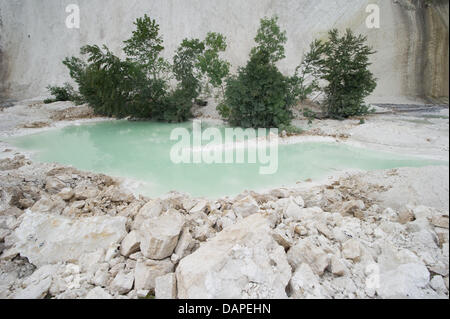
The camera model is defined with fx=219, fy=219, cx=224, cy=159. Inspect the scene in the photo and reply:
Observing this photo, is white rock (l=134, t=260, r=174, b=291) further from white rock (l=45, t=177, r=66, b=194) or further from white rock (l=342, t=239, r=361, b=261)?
white rock (l=45, t=177, r=66, b=194)

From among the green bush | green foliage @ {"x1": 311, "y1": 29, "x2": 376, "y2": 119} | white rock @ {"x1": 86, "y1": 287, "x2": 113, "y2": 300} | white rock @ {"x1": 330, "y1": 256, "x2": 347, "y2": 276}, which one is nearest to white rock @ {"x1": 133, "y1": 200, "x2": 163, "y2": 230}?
white rock @ {"x1": 86, "y1": 287, "x2": 113, "y2": 300}

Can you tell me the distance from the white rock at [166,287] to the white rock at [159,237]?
287 mm

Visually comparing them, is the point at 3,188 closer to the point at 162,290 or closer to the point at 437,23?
the point at 162,290

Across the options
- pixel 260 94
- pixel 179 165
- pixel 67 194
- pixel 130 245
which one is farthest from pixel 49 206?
pixel 260 94

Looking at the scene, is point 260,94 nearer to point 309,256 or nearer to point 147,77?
point 147,77

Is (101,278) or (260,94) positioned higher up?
(260,94)

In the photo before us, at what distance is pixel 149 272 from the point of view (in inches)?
63.6

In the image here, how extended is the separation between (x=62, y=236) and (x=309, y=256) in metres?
2.12

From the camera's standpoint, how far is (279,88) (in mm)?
8148

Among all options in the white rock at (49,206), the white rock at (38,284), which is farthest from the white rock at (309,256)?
A: the white rock at (49,206)
